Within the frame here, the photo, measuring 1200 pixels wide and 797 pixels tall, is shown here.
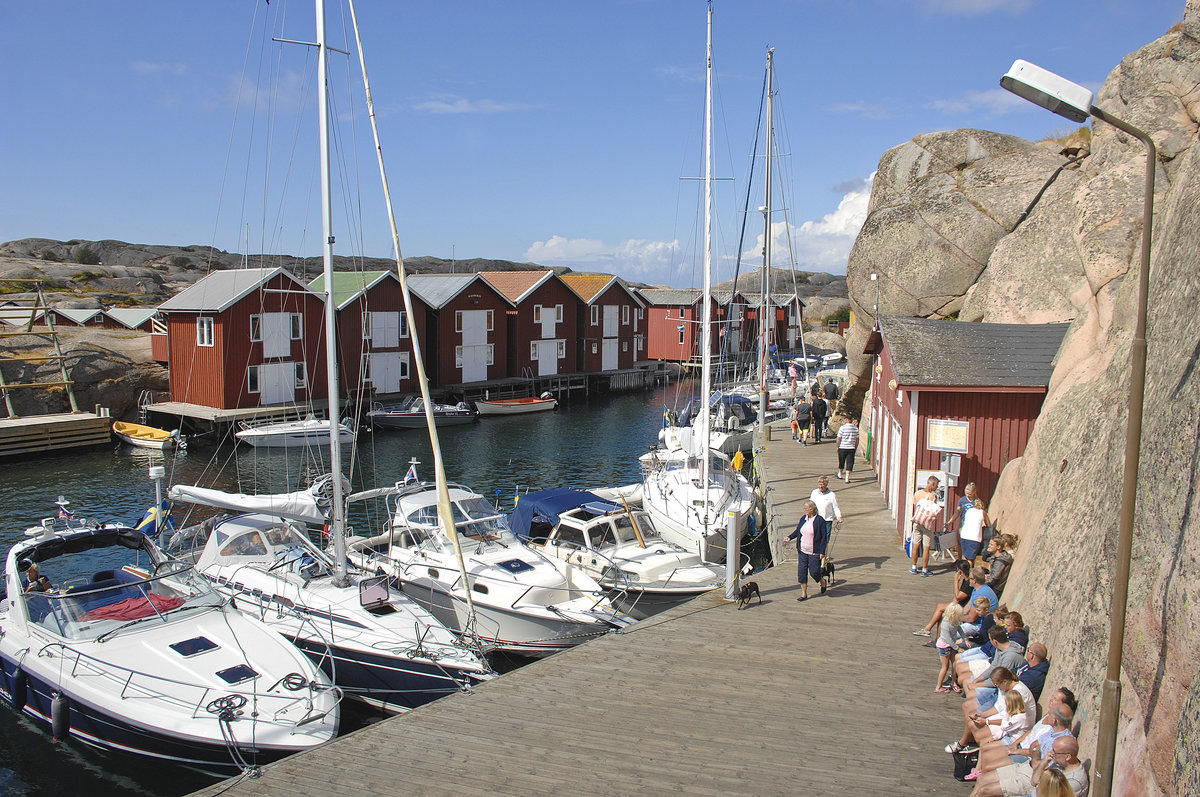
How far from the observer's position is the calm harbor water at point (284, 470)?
500 inches

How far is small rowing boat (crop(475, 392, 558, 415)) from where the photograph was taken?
49562mm

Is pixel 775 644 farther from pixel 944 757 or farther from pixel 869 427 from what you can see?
pixel 869 427

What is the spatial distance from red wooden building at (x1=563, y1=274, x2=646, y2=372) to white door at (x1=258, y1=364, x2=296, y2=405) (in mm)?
25354

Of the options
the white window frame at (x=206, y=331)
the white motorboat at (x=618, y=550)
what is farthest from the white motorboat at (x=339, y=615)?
the white window frame at (x=206, y=331)

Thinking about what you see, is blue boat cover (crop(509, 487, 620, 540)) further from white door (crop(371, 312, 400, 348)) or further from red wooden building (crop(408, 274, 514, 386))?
red wooden building (crop(408, 274, 514, 386))

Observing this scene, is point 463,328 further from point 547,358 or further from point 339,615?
point 339,615

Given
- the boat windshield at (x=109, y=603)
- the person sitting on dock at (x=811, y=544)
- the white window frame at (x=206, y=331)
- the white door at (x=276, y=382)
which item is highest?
the white window frame at (x=206, y=331)

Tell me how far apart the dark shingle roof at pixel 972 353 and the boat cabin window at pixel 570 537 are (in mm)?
7108

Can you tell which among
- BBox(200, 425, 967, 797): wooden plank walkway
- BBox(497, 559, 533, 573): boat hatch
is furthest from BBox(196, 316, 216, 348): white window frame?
BBox(200, 425, 967, 797): wooden plank walkway

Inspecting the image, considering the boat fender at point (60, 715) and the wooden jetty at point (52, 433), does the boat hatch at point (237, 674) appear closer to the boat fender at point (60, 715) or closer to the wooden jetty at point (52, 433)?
the boat fender at point (60, 715)

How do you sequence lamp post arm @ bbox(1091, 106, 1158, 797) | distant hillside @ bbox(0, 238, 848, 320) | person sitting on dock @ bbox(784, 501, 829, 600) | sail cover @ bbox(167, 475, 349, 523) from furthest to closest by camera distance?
distant hillside @ bbox(0, 238, 848, 320) < sail cover @ bbox(167, 475, 349, 523) < person sitting on dock @ bbox(784, 501, 829, 600) < lamp post arm @ bbox(1091, 106, 1158, 797)

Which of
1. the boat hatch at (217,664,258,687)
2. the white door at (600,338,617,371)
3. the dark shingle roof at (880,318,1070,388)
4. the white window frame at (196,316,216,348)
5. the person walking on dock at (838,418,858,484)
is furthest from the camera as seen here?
the white door at (600,338,617,371)

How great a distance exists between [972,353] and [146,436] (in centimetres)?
3668

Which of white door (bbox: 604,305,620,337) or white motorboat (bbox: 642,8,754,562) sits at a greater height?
white door (bbox: 604,305,620,337)
